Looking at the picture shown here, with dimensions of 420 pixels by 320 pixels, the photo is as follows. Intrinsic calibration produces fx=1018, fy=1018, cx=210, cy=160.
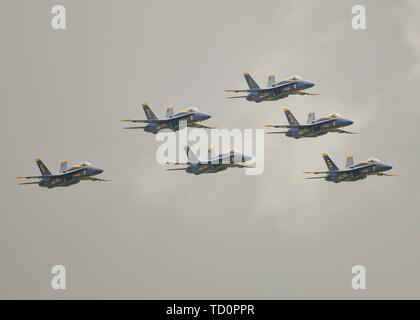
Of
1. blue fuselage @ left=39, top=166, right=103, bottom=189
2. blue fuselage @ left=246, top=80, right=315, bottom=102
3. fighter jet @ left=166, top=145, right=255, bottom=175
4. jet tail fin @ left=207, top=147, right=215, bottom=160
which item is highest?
blue fuselage @ left=246, top=80, right=315, bottom=102

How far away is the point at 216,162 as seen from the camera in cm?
18162

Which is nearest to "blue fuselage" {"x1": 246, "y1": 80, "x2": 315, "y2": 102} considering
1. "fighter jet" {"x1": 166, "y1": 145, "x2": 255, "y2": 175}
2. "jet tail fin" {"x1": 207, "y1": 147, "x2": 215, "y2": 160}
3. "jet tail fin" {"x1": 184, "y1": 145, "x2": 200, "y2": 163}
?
"jet tail fin" {"x1": 207, "y1": 147, "x2": 215, "y2": 160}

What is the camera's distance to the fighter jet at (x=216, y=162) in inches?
7126

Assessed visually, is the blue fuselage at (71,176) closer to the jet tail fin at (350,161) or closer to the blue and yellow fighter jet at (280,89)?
the blue and yellow fighter jet at (280,89)

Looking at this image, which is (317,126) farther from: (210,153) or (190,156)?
(190,156)

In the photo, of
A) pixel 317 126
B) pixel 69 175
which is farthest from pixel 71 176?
pixel 317 126

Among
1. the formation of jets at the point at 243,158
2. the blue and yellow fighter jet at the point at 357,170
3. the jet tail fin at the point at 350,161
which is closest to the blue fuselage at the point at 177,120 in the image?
the formation of jets at the point at 243,158

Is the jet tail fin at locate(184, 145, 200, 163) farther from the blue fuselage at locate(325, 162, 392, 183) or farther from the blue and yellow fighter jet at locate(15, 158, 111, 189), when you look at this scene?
the blue fuselage at locate(325, 162, 392, 183)

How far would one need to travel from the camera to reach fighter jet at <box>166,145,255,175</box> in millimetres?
181000

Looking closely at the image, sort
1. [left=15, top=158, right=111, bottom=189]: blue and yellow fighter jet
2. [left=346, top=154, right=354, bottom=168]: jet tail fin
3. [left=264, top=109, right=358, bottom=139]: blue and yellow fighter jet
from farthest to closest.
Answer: [left=264, top=109, right=358, bottom=139]: blue and yellow fighter jet
[left=346, top=154, right=354, bottom=168]: jet tail fin
[left=15, top=158, right=111, bottom=189]: blue and yellow fighter jet
